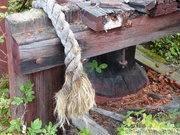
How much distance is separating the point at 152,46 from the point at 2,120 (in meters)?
2.61

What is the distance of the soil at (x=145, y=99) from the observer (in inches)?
130

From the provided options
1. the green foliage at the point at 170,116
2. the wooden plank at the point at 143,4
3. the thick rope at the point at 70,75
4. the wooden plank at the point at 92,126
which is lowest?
the green foliage at the point at 170,116

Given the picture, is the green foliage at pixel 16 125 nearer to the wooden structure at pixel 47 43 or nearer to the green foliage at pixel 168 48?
the wooden structure at pixel 47 43

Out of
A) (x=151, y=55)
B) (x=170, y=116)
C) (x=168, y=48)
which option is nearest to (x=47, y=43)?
(x=170, y=116)

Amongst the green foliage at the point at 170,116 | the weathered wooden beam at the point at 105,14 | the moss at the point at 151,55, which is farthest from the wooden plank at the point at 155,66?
the weathered wooden beam at the point at 105,14

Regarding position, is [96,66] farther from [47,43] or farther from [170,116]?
[170,116]

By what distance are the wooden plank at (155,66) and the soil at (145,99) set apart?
3.1 inches

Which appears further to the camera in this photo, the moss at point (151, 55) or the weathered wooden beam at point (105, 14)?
the moss at point (151, 55)

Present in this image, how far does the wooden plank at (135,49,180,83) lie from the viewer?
4.04m

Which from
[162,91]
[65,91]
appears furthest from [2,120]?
[162,91]

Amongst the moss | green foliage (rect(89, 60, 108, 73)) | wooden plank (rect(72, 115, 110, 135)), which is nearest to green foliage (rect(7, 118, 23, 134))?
green foliage (rect(89, 60, 108, 73))

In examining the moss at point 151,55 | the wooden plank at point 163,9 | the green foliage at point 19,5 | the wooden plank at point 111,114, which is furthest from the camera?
the green foliage at point 19,5

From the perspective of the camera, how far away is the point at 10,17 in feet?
6.24

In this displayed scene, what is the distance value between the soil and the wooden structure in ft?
3.43
